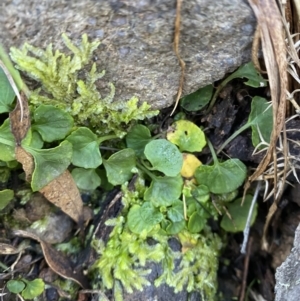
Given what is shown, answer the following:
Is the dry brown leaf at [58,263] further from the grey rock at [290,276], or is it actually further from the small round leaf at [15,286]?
the grey rock at [290,276]

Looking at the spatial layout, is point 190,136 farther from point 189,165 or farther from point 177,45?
point 177,45

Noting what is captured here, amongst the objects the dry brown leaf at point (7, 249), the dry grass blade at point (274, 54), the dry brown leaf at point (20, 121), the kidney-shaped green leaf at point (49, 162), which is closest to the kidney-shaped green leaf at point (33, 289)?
the dry brown leaf at point (7, 249)

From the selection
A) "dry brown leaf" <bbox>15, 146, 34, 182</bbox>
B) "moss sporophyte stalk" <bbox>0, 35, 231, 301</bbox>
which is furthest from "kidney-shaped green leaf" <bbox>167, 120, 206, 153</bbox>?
"dry brown leaf" <bbox>15, 146, 34, 182</bbox>

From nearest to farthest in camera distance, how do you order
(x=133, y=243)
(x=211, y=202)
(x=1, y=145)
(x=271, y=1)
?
1. (x=271, y=1)
2. (x=1, y=145)
3. (x=133, y=243)
4. (x=211, y=202)

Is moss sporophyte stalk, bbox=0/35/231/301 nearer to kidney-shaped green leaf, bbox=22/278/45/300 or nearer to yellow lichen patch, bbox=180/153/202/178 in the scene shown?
yellow lichen patch, bbox=180/153/202/178

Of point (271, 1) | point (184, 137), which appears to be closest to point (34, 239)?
point (184, 137)

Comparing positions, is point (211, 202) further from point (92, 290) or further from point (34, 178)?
point (34, 178)
